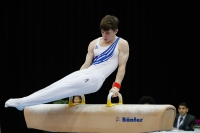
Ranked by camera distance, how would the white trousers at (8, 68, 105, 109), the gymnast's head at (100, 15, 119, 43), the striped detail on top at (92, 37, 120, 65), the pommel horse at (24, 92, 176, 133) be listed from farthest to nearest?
the striped detail on top at (92, 37, 120, 65) → the gymnast's head at (100, 15, 119, 43) → the white trousers at (8, 68, 105, 109) → the pommel horse at (24, 92, 176, 133)

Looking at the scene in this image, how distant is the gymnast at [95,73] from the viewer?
427cm

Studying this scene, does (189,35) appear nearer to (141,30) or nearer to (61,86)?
(141,30)

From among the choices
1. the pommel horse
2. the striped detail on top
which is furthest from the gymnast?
the pommel horse

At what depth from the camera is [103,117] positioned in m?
4.40

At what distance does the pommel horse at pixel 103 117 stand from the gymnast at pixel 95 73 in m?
0.24

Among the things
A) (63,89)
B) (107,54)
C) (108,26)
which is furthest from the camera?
(107,54)

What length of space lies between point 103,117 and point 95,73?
1.83 ft

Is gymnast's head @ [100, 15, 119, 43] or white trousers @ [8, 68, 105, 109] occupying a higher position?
gymnast's head @ [100, 15, 119, 43]

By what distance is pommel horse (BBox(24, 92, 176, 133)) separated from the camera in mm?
4051

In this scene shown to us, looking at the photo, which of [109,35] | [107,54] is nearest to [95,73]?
[107,54]

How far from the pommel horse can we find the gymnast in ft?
0.78

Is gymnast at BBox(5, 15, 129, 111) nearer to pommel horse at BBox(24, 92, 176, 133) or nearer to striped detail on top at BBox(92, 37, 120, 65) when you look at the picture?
striped detail on top at BBox(92, 37, 120, 65)

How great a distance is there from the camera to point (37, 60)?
9203 mm

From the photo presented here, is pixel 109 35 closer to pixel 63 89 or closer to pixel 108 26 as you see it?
pixel 108 26
